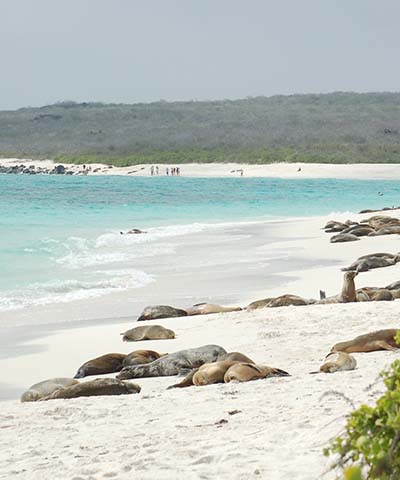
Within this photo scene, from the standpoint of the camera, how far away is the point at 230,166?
75.4m

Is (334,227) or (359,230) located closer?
(359,230)

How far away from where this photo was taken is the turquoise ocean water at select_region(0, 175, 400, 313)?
15.9 metres

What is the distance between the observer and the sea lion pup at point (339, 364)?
7.20 metres

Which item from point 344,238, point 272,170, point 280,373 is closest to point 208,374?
point 280,373

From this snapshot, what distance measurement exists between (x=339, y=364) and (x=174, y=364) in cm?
163

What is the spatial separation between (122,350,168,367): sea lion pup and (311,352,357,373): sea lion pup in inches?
72.8

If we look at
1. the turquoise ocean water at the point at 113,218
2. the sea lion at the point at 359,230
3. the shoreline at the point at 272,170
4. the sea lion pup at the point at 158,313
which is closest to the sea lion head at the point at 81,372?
the sea lion pup at the point at 158,313

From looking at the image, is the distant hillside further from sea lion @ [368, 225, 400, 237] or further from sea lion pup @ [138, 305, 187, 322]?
sea lion pup @ [138, 305, 187, 322]

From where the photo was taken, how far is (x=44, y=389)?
7695 millimetres

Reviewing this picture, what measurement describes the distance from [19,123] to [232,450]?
393 ft

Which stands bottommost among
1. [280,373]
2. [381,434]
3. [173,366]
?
[173,366]

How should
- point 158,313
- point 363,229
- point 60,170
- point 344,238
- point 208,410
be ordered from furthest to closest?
point 60,170 < point 363,229 < point 344,238 < point 158,313 < point 208,410

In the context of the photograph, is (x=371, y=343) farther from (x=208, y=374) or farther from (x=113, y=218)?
(x=113, y=218)

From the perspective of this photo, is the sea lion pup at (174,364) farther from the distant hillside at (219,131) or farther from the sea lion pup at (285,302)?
the distant hillside at (219,131)
